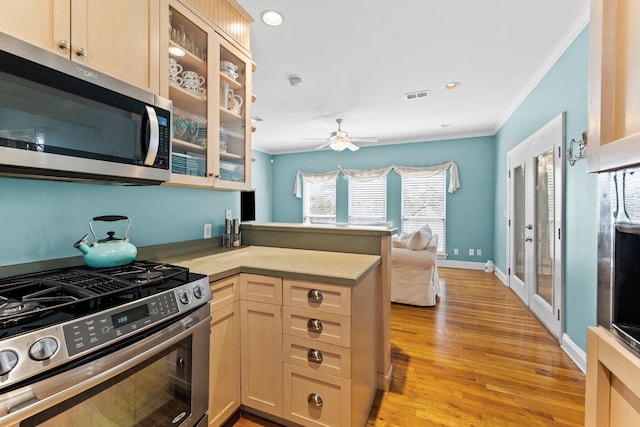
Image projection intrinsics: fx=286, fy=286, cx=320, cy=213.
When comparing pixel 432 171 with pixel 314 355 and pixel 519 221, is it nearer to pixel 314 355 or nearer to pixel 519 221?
pixel 519 221

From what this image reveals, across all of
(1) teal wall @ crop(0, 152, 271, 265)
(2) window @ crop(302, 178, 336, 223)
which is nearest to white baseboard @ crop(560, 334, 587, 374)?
(1) teal wall @ crop(0, 152, 271, 265)

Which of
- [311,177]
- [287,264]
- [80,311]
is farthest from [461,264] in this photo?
[80,311]

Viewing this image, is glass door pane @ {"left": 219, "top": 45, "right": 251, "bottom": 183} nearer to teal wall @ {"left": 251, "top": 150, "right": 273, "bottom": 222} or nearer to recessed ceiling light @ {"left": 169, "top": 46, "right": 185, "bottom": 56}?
recessed ceiling light @ {"left": 169, "top": 46, "right": 185, "bottom": 56}

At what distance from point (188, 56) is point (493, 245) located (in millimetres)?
5785

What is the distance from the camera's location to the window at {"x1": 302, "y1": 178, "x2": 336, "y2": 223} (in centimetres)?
707

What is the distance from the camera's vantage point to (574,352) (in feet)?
7.61

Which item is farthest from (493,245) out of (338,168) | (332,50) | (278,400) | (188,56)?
(188,56)

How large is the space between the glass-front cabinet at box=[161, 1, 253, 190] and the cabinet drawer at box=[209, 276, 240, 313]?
0.64 metres

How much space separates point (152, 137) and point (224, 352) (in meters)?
1.14

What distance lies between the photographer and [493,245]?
18.0 ft

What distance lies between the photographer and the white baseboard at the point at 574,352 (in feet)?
7.14

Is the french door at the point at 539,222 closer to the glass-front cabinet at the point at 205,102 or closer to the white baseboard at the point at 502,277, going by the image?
the white baseboard at the point at 502,277

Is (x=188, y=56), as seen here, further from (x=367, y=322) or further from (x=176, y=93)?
(x=367, y=322)

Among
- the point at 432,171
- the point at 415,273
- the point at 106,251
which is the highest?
the point at 432,171
